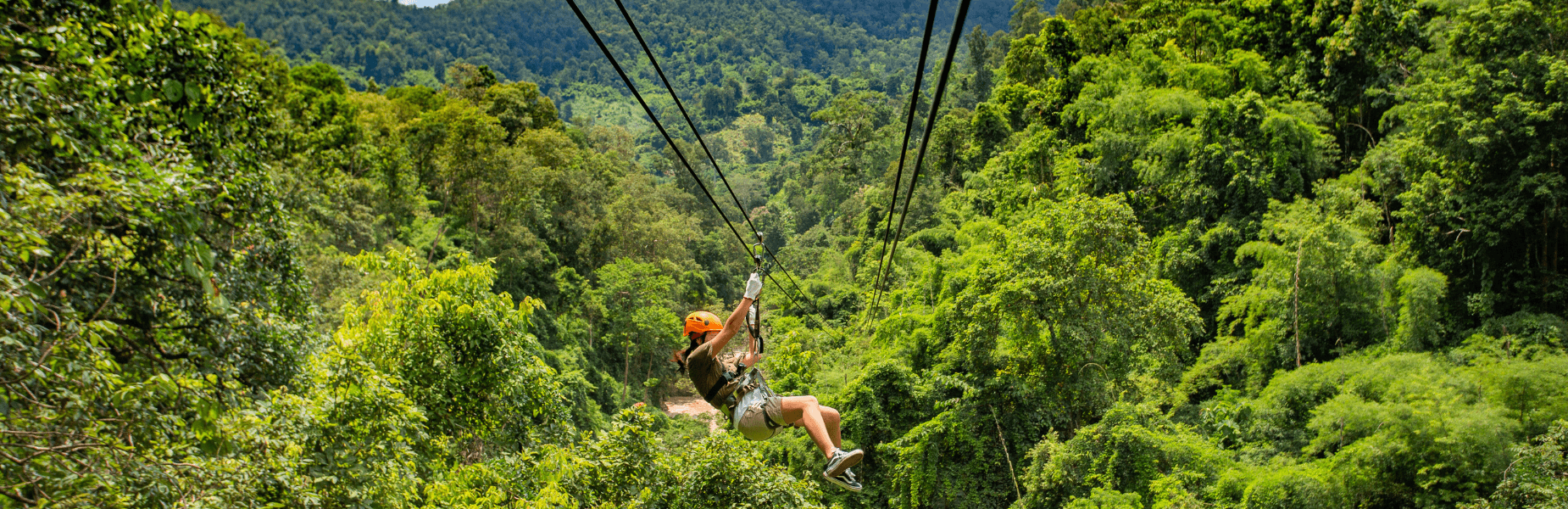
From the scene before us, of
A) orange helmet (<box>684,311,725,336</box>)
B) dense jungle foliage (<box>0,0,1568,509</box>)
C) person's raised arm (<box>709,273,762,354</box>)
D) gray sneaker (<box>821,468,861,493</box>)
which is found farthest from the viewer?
orange helmet (<box>684,311,725,336</box>)

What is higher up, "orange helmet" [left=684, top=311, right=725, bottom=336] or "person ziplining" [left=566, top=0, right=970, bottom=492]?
"orange helmet" [left=684, top=311, right=725, bottom=336]

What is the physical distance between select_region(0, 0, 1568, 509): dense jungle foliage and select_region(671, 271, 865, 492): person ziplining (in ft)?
6.16

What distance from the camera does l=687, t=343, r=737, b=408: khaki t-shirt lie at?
5.08 metres

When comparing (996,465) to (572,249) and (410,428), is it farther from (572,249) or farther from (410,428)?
(572,249)

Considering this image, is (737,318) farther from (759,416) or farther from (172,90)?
(172,90)

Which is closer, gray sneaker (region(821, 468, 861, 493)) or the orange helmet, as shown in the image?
gray sneaker (region(821, 468, 861, 493))

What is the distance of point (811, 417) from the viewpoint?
4973 mm

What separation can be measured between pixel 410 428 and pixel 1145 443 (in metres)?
9.66

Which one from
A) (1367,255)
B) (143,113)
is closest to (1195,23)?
A: (1367,255)

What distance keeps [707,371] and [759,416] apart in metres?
0.45

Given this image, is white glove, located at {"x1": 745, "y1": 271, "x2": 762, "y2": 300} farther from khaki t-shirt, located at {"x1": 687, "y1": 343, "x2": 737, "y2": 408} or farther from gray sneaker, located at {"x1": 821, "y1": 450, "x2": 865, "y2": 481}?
gray sneaker, located at {"x1": 821, "y1": 450, "x2": 865, "y2": 481}

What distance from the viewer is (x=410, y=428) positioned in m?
7.07

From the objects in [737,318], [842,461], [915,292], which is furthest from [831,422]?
[915,292]

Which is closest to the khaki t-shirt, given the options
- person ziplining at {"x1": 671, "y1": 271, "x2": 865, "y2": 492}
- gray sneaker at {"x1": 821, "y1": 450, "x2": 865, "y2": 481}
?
person ziplining at {"x1": 671, "y1": 271, "x2": 865, "y2": 492}
